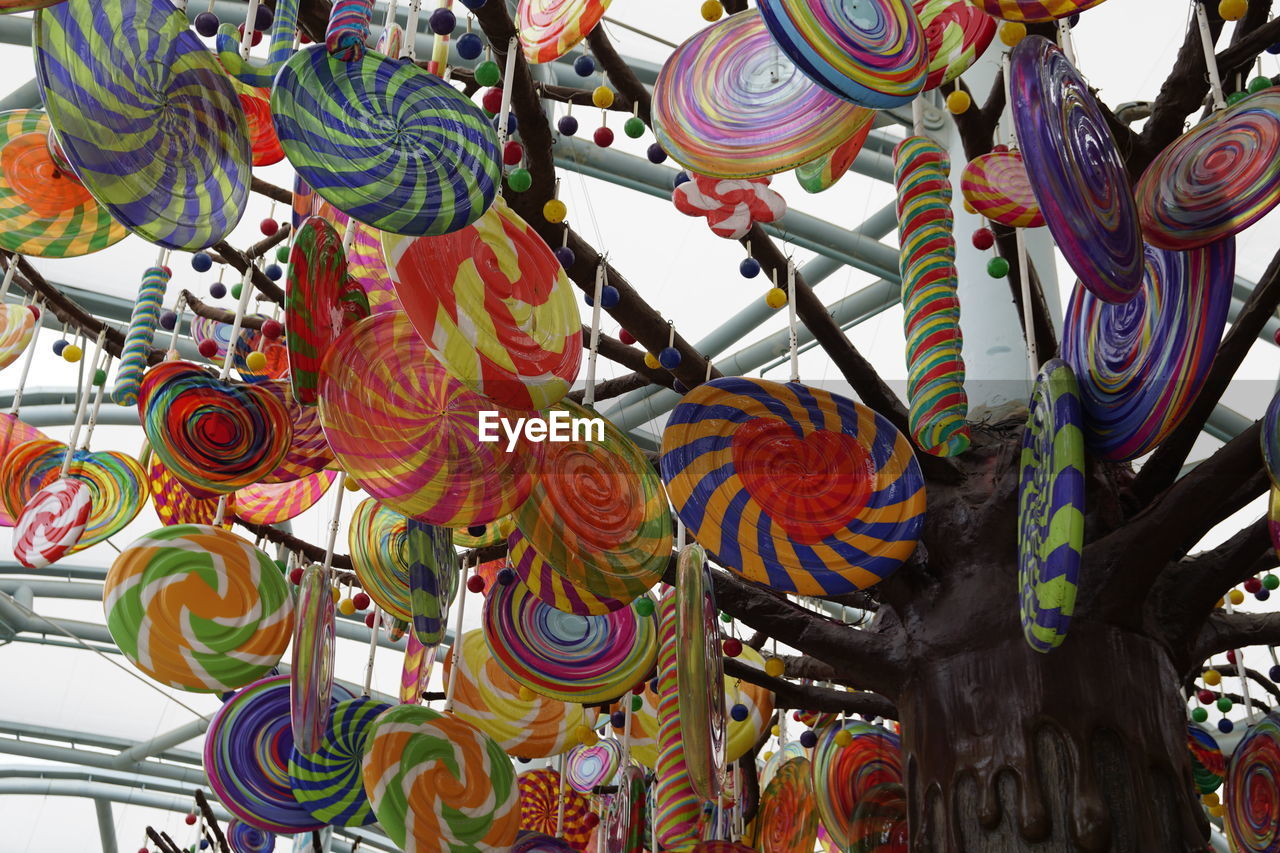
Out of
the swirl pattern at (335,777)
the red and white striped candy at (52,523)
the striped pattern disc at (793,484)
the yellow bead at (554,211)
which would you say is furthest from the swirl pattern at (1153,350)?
the red and white striped candy at (52,523)

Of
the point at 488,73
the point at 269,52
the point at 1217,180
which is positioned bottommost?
the point at 1217,180

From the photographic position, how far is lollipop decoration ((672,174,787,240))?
8.11ft

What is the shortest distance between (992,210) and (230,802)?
2.19m

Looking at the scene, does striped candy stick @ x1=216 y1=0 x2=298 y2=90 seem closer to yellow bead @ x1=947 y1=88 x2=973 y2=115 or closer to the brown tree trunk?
yellow bead @ x1=947 y1=88 x2=973 y2=115

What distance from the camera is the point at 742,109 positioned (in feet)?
7.58

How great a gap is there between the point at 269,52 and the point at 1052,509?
4.68 ft

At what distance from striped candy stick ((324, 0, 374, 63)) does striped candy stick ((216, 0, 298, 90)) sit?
0.33 feet

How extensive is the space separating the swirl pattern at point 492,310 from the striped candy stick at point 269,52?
32 cm

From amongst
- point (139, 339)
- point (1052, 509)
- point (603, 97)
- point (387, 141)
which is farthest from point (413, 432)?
point (139, 339)

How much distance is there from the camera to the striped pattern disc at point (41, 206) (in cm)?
267

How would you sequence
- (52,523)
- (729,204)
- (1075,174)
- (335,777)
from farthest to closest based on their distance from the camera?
(52,523) < (335,777) < (729,204) < (1075,174)

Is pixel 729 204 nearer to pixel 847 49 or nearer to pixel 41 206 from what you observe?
pixel 847 49

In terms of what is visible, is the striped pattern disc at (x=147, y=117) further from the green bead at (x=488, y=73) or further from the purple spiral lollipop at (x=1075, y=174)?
the purple spiral lollipop at (x=1075, y=174)

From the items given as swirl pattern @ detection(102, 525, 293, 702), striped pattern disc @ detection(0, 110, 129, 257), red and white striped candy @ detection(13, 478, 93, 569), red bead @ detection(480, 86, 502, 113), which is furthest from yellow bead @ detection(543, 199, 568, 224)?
red and white striped candy @ detection(13, 478, 93, 569)
